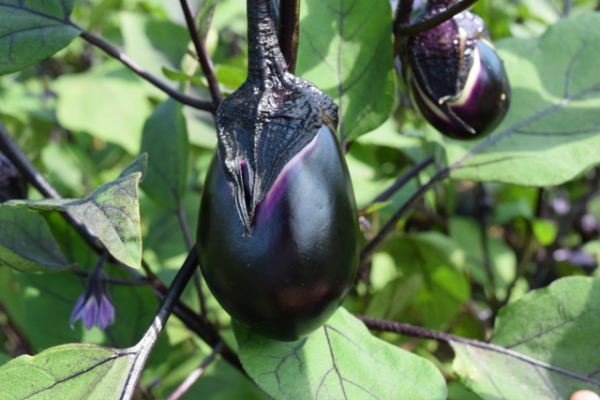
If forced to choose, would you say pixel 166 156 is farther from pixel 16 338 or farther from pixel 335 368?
pixel 16 338

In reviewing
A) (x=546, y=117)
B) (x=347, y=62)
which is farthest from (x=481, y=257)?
(x=347, y=62)

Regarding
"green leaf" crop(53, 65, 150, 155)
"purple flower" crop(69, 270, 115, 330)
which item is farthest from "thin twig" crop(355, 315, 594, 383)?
"green leaf" crop(53, 65, 150, 155)

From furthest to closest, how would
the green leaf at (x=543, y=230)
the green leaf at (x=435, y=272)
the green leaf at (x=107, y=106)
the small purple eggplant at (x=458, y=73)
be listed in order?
the green leaf at (x=107, y=106)
the green leaf at (x=543, y=230)
the green leaf at (x=435, y=272)
the small purple eggplant at (x=458, y=73)


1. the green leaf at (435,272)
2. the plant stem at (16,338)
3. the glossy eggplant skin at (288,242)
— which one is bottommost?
the plant stem at (16,338)

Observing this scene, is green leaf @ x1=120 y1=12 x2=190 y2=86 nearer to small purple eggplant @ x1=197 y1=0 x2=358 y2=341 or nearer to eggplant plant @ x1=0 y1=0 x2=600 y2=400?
eggplant plant @ x1=0 y1=0 x2=600 y2=400

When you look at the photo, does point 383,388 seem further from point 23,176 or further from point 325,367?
point 23,176

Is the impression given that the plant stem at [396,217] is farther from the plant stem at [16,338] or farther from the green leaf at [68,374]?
the plant stem at [16,338]

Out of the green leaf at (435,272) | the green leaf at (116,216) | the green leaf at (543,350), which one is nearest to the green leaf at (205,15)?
the green leaf at (116,216)
